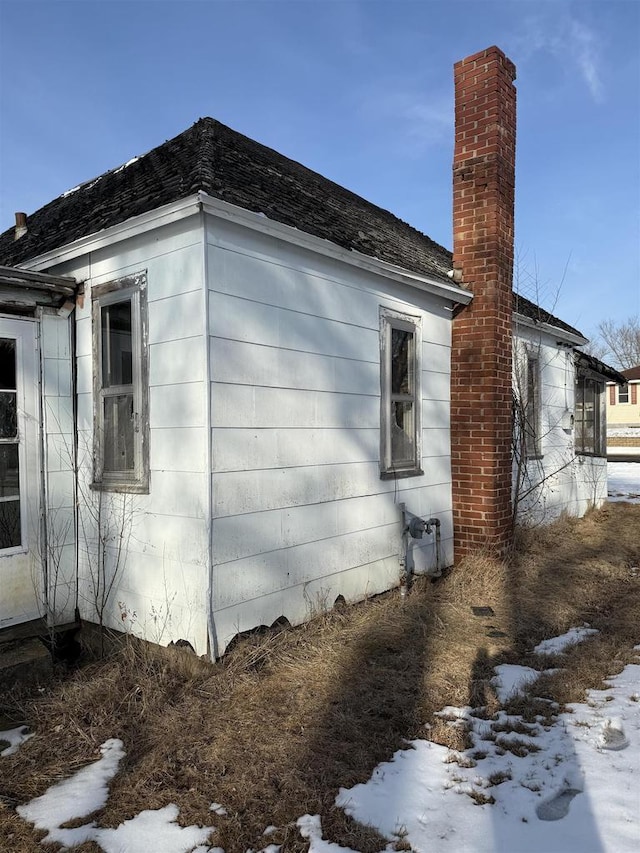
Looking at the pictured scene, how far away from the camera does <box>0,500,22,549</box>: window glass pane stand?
16.0ft

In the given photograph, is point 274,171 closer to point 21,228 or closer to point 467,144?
point 467,144

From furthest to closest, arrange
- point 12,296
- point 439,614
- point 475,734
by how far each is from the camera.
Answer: point 439,614 < point 12,296 < point 475,734

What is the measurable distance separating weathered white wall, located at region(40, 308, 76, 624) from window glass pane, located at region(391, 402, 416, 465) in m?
3.15

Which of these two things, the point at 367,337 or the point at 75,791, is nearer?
the point at 75,791

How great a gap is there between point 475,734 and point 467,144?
6.44 metres

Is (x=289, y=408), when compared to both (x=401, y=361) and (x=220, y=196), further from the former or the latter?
(x=401, y=361)

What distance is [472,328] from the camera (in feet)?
23.5

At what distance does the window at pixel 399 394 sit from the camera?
6.17 meters

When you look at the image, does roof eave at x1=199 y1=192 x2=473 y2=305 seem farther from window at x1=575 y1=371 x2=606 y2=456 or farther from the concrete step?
window at x1=575 y1=371 x2=606 y2=456

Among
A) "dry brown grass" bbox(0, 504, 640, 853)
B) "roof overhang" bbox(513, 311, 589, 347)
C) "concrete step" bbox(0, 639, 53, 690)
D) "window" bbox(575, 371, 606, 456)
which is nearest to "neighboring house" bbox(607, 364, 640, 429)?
"window" bbox(575, 371, 606, 456)

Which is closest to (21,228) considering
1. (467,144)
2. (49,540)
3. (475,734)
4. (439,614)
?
(49,540)

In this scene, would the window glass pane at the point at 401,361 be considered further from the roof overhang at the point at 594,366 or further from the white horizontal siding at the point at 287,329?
the roof overhang at the point at 594,366

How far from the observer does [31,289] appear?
5.01m

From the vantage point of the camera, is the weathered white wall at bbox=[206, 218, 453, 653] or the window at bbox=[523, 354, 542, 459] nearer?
the weathered white wall at bbox=[206, 218, 453, 653]
